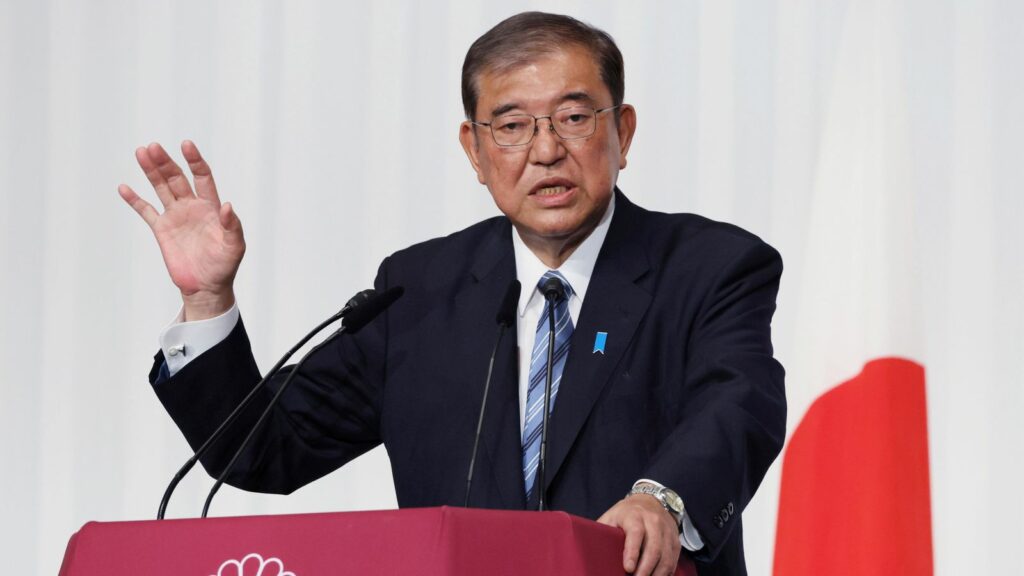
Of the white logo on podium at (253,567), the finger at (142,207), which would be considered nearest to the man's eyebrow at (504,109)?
the finger at (142,207)

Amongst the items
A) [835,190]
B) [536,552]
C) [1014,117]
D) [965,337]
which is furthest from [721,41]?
[536,552]

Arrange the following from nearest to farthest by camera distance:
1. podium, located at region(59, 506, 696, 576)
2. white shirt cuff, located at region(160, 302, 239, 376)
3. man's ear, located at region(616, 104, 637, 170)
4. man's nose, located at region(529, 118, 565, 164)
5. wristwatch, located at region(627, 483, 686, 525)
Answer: podium, located at region(59, 506, 696, 576), wristwatch, located at region(627, 483, 686, 525), white shirt cuff, located at region(160, 302, 239, 376), man's nose, located at region(529, 118, 565, 164), man's ear, located at region(616, 104, 637, 170)

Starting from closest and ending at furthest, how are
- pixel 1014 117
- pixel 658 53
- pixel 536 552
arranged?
pixel 536 552 → pixel 1014 117 → pixel 658 53

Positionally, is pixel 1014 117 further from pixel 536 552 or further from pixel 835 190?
pixel 536 552

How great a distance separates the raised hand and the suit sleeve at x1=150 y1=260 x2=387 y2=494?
0.08m

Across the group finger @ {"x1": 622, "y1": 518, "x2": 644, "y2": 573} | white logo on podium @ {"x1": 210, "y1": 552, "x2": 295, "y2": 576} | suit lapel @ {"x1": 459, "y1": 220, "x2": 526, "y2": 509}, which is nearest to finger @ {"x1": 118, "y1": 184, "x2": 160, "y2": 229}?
suit lapel @ {"x1": 459, "y1": 220, "x2": 526, "y2": 509}

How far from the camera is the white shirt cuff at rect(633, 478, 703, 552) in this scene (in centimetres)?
166

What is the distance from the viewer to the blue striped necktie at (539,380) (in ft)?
6.72

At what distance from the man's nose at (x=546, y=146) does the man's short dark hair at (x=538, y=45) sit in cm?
13

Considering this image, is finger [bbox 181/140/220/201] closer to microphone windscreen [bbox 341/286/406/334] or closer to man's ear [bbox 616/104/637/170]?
microphone windscreen [bbox 341/286/406/334]

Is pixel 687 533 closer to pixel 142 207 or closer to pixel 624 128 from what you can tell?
pixel 624 128

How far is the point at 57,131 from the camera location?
384 cm

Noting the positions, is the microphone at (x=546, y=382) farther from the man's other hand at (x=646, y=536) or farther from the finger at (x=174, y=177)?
the finger at (x=174, y=177)

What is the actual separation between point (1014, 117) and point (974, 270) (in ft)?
1.28
